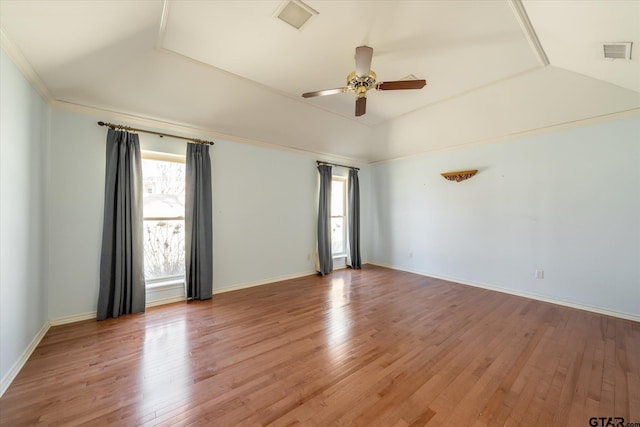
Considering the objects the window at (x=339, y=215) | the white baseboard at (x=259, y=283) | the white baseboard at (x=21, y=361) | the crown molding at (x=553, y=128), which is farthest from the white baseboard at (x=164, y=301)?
the crown molding at (x=553, y=128)

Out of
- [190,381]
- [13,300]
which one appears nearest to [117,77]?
[13,300]

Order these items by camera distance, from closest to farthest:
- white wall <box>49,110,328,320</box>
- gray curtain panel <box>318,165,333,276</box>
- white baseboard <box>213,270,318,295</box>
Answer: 1. white wall <box>49,110,328,320</box>
2. white baseboard <box>213,270,318,295</box>
3. gray curtain panel <box>318,165,333,276</box>

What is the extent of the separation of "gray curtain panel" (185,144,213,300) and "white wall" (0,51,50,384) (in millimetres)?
1397

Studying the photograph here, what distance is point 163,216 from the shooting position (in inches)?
137

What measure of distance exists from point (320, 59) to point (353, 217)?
357cm

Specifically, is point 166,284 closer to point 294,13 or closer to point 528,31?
point 294,13

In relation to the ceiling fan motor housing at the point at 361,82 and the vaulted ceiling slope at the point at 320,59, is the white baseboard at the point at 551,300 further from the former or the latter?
the ceiling fan motor housing at the point at 361,82

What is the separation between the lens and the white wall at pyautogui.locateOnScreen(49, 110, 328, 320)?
2750 mm

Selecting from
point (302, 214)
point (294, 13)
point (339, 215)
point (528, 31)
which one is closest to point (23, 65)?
point (294, 13)

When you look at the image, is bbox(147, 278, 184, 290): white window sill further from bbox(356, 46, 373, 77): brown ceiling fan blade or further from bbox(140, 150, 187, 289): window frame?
bbox(356, 46, 373, 77): brown ceiling fan blade

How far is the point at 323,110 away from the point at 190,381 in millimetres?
3797

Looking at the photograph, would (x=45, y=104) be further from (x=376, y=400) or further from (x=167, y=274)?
(x=376, y=400)

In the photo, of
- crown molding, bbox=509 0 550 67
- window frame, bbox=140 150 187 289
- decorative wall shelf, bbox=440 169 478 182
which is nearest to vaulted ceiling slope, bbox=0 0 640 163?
crown molding, bbox=509 0 550 67

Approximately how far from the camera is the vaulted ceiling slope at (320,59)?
6.36 feet
